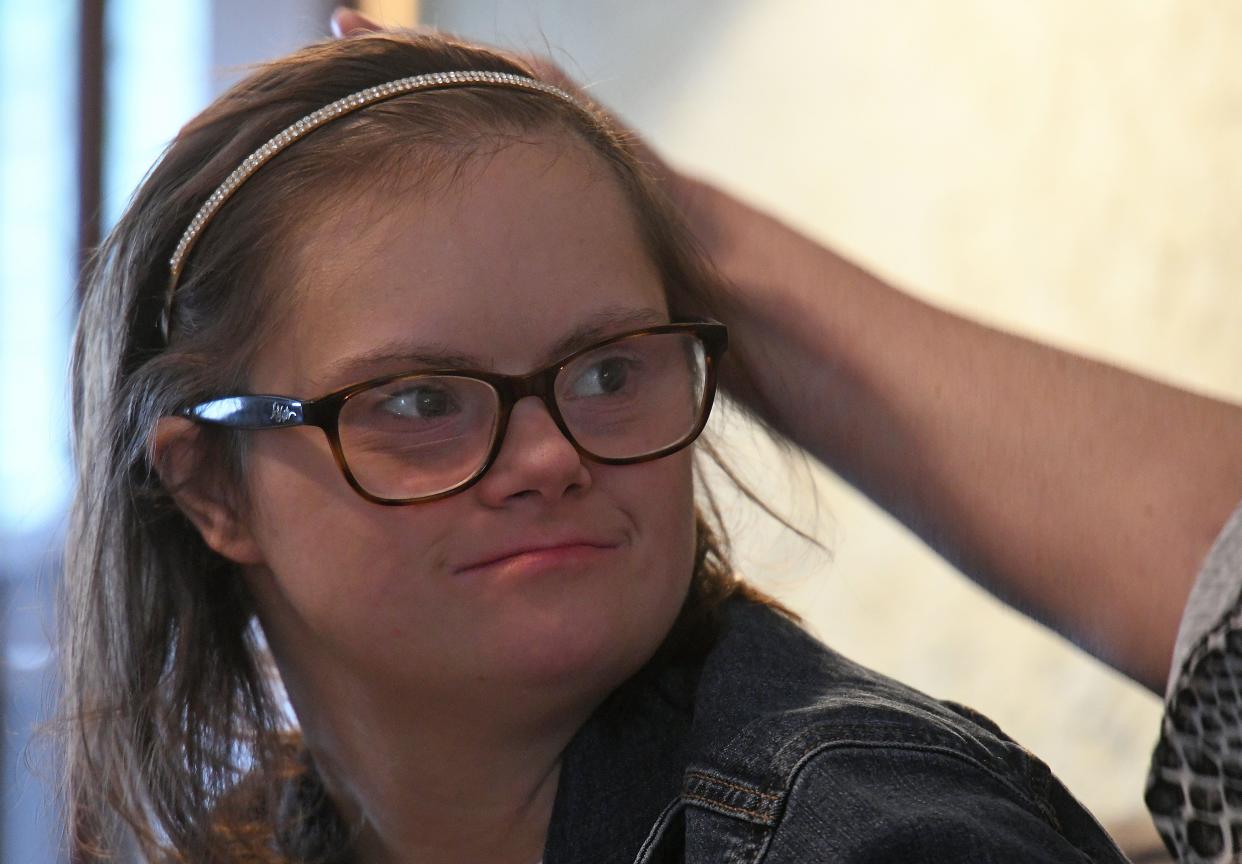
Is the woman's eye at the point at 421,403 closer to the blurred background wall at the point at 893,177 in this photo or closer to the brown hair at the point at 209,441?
the brown hair at the point at 209,441

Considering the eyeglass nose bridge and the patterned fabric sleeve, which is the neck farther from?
the patterned fabric sleeve

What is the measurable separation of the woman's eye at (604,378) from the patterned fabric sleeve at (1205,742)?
38 centimetres

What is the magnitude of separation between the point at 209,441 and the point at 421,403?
0.70 feet

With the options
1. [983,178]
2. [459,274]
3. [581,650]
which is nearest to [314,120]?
[459,274]

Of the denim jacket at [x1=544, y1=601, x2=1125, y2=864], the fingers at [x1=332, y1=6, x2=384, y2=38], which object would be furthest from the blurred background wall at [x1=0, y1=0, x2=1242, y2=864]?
the denim jacket at [x1=544, y1=601, x2=1125, y2=864]

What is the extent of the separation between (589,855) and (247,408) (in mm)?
367

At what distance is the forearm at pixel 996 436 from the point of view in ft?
3.02

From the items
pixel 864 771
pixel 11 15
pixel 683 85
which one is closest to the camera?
pixel 864 771

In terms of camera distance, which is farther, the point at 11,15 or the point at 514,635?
the point at 11,15

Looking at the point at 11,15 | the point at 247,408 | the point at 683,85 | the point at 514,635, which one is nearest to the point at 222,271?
the point at 247,408

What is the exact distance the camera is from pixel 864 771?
2.47ft

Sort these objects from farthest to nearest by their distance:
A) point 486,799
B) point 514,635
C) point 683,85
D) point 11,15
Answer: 1. point 683,85
2. point 11,15
3. point 486,799
4. point 514,635

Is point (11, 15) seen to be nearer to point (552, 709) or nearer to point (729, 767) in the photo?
point (552, 709)

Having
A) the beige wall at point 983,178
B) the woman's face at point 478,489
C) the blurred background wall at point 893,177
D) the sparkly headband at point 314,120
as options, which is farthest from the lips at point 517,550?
the beige wall at point 983,178
